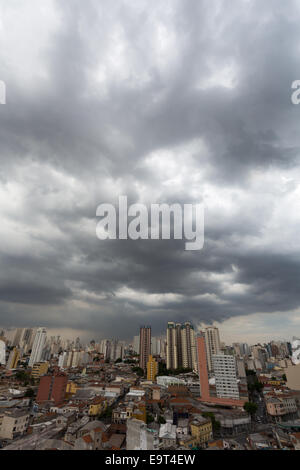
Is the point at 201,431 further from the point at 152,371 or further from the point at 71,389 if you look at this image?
the point at 152,371

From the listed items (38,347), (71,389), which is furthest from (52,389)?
(38,347)

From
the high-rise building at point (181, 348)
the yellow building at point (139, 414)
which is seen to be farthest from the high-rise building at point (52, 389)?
the high-rise building at point (181, 348)

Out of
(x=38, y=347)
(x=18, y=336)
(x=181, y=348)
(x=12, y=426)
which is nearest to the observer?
(x=12, y=426)

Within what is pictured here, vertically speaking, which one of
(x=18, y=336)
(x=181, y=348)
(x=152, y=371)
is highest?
(x=18, y=336)

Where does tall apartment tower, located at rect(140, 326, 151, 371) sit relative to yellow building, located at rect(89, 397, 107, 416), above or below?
above

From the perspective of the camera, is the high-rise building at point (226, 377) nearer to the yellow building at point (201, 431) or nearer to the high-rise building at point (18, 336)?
the yellow building at point (201, 431)

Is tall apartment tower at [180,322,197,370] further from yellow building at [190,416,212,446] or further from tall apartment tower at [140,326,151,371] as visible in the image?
yellow building at [190,416,212,446]

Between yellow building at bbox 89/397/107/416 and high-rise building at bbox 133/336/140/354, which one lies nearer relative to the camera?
yellow building at bbox 89/397/107/416

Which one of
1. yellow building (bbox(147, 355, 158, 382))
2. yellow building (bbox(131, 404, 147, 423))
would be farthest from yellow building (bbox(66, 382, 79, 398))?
yellow building (bbox(131, 404, 147, 423))
